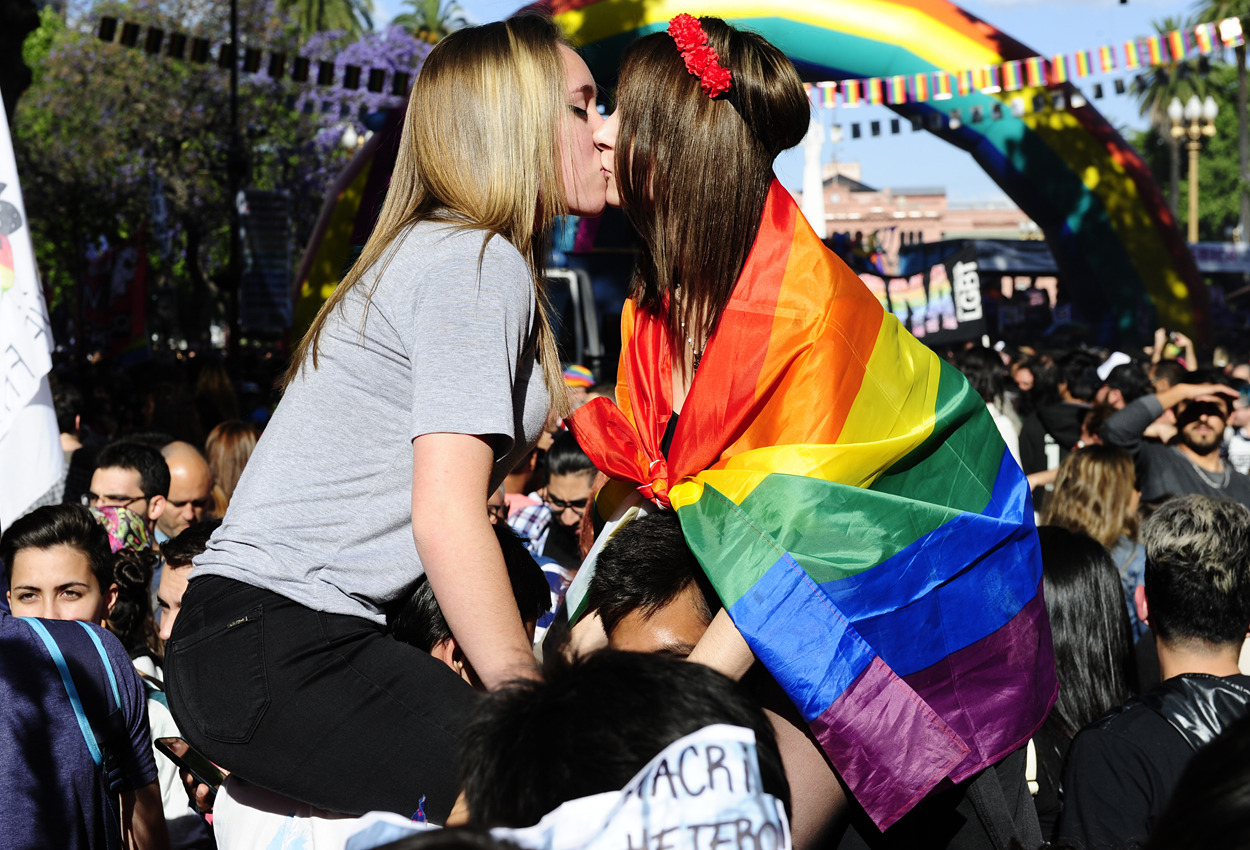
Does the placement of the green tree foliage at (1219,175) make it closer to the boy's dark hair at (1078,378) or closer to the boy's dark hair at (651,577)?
the boy's dark hair at (1078,378)

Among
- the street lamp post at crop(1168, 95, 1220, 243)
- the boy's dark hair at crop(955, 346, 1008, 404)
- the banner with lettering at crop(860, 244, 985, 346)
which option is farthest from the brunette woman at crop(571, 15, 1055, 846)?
the street lamp post at crop(1168, 95, 1220, 243)

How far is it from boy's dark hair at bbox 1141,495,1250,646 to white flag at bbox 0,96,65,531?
329 centimetres

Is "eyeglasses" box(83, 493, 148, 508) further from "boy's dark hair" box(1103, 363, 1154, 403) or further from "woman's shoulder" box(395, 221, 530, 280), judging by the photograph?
"boy's dark hair" box(1103, 363, 1154, 403)

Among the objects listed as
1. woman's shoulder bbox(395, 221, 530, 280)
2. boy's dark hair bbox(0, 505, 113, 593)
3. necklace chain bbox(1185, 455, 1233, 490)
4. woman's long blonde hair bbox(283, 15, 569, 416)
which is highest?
woman's long blonde hair bbox(283, 15, 569, 416)

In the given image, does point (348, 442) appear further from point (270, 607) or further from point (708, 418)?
point (708, 418)

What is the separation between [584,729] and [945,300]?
1073cm

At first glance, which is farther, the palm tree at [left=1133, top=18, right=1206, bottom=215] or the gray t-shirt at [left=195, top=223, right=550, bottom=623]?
the palm tree at [left=1133, top=18, right=1206, bottom=215]

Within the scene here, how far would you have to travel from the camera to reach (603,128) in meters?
2.14

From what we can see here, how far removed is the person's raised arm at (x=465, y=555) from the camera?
5.84 ft

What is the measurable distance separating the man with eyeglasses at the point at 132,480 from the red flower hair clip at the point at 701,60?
12.2ft

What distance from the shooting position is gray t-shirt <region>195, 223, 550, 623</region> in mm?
1899

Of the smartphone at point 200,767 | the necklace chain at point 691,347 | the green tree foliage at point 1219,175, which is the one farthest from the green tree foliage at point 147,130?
the green tree foliage at point 1219,175

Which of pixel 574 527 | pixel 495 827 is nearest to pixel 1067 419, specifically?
pixel 574 527

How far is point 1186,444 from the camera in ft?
21.3
